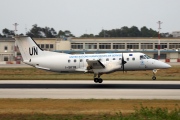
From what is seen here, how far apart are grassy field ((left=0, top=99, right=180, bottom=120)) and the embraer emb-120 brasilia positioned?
12.3 m

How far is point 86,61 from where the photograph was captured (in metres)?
38.3

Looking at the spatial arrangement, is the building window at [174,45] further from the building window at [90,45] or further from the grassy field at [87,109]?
the grassy field at [87,109]

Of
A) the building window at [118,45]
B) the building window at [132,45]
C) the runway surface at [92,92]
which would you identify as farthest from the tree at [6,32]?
the runway surface at [92,92]

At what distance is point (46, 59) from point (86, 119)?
21.8 meters

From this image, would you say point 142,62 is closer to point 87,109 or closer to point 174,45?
point 87,109

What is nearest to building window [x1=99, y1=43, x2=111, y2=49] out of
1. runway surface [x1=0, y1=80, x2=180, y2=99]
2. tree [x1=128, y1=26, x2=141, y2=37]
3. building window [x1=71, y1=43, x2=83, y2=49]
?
building window [x1=71, y1=43, x2=83, y2=49]

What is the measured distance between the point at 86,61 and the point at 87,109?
627 inches

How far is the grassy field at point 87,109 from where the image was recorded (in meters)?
19.6

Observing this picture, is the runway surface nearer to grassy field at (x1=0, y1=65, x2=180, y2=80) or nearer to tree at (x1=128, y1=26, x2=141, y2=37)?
grassy field at (x1=0, y1=65, x2=180, y2=80)

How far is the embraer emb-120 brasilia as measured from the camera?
37.8m

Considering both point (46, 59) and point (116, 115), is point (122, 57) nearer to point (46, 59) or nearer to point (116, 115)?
point (46, 59)

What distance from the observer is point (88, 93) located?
2920cm

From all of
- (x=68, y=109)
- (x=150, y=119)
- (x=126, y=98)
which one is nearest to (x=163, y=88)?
(x=126, y=98)

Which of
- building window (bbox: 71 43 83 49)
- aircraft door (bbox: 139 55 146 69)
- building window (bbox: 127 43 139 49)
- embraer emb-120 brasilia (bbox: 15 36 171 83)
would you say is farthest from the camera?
building window (bbox: 71 43 83 49)
